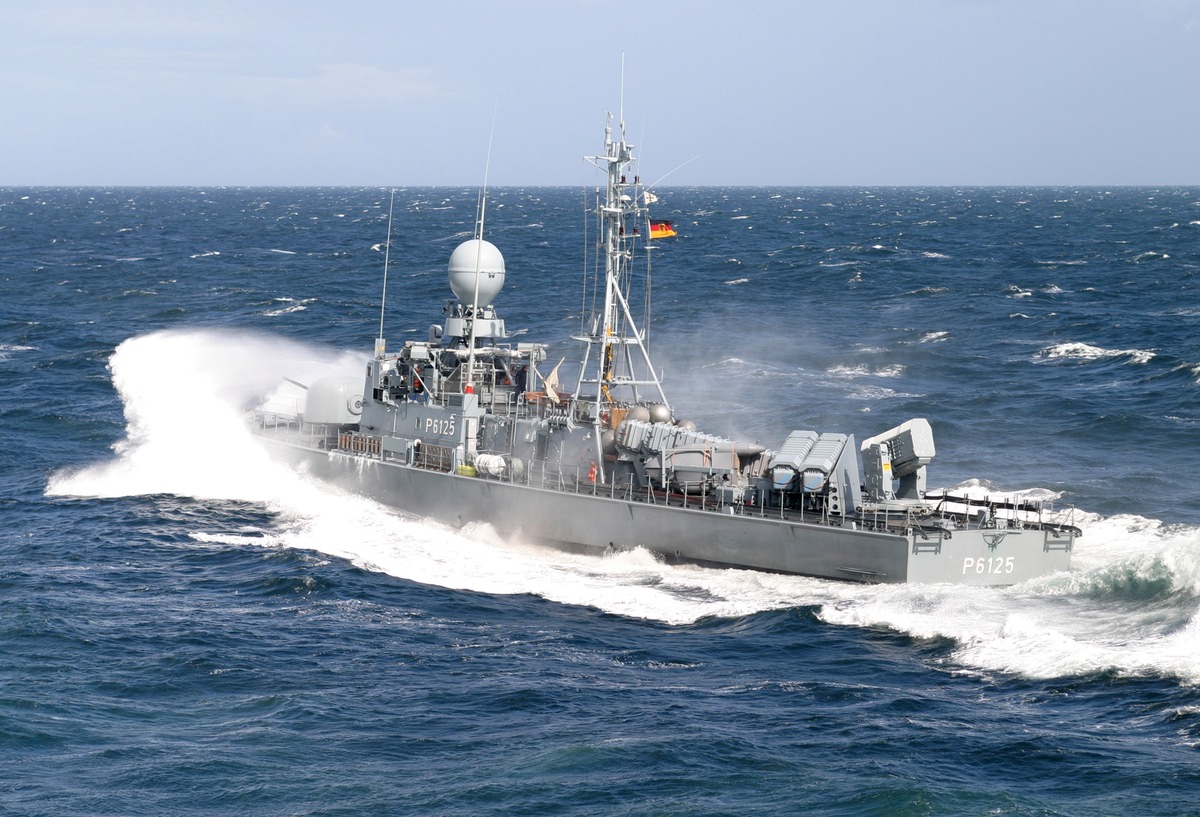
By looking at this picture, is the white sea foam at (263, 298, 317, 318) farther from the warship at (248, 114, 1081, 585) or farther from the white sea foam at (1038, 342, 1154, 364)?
the white sea foam at (1038, 342, 1154, 364)

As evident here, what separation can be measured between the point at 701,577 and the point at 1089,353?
3455cm

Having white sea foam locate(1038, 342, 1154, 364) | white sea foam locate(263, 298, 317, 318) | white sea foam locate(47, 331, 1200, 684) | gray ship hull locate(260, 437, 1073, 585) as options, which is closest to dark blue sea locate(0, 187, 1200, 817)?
white sea foam locate(47, 331, 1200, 684)

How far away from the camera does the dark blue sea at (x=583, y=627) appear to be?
19.1 metres

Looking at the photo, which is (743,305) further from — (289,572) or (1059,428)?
(289,572)

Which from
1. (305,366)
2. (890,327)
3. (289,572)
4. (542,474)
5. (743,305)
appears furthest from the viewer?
(743,305)

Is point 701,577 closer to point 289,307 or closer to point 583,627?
point 583,627

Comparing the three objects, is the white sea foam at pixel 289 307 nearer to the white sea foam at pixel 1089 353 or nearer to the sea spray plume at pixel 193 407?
the sea spray plume at pixel 193 407

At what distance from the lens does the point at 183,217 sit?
183 m

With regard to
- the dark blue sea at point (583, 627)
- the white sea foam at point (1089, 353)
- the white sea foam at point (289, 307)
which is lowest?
the dark blue sea at point (583, 627)

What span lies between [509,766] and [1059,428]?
31.3 m

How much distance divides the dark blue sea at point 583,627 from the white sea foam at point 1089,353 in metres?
0.23

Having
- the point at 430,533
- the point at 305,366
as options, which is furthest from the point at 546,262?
the point at 430,533

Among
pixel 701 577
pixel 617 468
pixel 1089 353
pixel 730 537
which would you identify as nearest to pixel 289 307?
pixel 1089 353

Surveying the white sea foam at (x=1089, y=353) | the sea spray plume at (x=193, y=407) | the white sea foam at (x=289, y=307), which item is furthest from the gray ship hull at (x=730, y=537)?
the white sea foam at (x=289, y=307)
